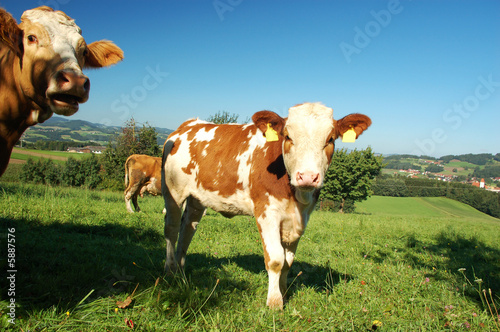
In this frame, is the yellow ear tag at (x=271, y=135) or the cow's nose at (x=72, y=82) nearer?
the cow's nose at (x=72, y=82)

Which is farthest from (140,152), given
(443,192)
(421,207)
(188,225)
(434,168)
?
(434,168)

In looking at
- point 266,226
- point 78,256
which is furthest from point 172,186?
point 266,226

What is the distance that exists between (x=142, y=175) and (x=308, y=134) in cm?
1183

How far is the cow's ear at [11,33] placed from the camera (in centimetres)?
246

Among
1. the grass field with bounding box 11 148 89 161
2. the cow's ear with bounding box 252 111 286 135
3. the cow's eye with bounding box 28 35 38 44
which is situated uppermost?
the cow's eye with bounding box 28 35 38 44

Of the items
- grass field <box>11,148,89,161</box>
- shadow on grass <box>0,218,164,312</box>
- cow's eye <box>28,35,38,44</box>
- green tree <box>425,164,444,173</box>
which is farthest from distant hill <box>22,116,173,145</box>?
green tree <box>425,164,444,173</box>

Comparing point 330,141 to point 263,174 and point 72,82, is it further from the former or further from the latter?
point 72,82

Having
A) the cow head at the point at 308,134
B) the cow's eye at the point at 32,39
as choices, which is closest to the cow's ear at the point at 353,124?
the cow head at the point at 308,134

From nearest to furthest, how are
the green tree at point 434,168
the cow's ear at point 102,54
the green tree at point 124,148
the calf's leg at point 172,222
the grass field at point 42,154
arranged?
the cow's ear at point 102,54
the calf's leg at point 172,222
the green tree at point 124,148
the grass field at point 42,154
the green tree at point 434,168

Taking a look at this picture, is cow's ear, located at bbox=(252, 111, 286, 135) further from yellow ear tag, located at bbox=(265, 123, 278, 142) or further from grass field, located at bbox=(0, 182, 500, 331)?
grass field, located at bbox=(0, 182, 500, 331)

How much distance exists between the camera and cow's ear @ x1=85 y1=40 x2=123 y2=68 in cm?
355

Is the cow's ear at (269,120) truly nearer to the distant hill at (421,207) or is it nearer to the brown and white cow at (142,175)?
the brown and white cow at (142,175)

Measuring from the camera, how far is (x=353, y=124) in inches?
149

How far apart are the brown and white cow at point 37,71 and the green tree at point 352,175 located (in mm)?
42209
